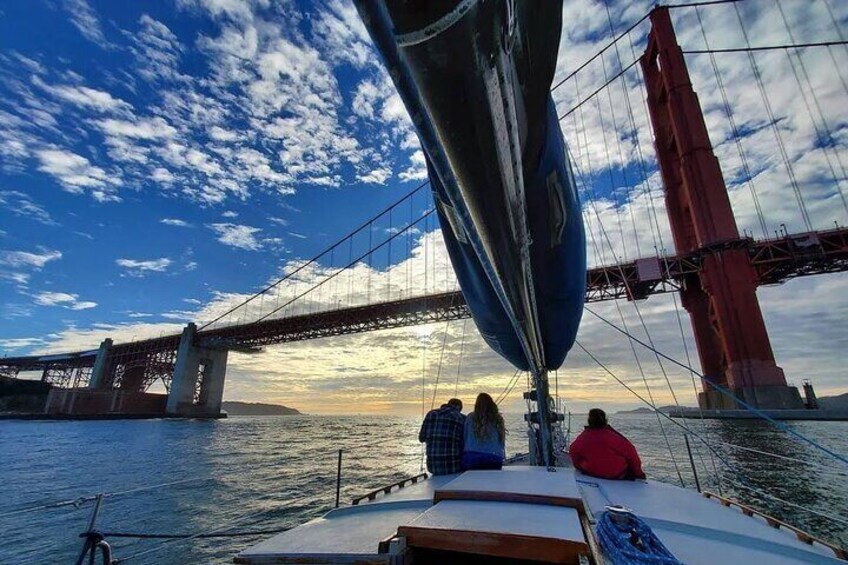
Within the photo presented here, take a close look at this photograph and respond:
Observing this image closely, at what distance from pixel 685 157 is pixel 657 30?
12.8 meters

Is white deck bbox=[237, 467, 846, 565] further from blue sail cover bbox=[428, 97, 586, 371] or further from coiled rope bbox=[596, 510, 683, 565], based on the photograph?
blue sail cover bbox=[428, 97, 586, 371]

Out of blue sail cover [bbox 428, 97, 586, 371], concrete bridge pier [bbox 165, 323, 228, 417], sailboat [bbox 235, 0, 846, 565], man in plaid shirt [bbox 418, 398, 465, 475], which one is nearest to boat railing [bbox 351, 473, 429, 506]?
sailboat [bbox 235, 0, 846, 565]

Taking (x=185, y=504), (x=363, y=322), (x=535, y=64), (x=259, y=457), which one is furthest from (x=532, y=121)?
(x=363, y=322)

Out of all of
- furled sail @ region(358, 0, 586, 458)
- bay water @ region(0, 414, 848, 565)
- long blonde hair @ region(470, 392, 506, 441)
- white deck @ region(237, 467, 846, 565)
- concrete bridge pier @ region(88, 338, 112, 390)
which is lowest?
bay water @ region(0, 414, 848, 565)

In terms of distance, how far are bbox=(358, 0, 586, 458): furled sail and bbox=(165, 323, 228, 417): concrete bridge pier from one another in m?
49.7

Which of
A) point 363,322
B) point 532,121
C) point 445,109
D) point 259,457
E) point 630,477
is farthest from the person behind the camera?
point 363,322

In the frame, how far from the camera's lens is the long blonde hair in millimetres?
3490

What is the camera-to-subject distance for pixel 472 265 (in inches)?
132

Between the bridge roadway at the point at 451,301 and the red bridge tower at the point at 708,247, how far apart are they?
1.32 meters

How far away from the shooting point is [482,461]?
3430mm

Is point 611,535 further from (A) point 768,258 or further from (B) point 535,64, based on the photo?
(A) point 768,258

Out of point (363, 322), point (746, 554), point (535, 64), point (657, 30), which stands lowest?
point (746, 554)

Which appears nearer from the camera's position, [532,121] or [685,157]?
[532,121]

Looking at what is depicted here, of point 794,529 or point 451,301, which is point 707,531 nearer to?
point 794,529
